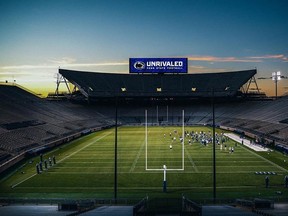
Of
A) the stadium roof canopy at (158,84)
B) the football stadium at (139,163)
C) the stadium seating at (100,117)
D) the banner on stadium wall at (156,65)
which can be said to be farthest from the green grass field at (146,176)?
the stadium roof canopy at (158,84)

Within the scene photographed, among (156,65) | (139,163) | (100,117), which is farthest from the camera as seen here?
(156,65)

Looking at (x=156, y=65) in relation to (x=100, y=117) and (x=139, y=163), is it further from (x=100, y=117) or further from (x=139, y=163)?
(x=139, y=163)

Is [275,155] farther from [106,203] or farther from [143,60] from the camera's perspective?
[143,60]

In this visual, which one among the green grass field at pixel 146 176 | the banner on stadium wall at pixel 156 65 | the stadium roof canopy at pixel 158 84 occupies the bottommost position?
the green grass field at pixel 146 176

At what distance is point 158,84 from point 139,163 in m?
61.2

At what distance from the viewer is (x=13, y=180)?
22.8 metres

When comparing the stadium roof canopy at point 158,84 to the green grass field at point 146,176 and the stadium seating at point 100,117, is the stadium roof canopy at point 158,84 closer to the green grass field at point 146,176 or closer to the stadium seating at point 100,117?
the stadium seating at point 100,117

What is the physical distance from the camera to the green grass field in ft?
64.0

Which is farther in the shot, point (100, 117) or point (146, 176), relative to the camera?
point (100, 117)

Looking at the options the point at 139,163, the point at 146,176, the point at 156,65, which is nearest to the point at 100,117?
the point at 156,65

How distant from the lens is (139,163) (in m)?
28.6

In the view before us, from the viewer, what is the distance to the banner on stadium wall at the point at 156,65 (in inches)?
3177

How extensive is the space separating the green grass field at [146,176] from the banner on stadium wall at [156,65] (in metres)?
46.7

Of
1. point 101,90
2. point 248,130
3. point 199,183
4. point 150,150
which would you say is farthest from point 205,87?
point 199,183
